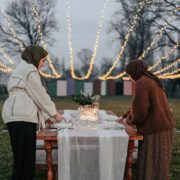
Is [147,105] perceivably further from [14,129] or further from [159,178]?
[14,129]

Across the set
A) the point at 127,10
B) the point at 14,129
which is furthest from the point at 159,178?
the point at 127,10

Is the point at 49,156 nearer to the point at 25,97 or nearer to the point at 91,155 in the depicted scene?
the point at 91,155

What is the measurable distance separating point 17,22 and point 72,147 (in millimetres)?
30036

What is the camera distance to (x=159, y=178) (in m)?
4.51

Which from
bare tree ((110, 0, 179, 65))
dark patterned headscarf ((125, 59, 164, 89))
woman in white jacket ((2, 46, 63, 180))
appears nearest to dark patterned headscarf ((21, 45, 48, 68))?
woman in white jacket ((2, 46, 63, 180))

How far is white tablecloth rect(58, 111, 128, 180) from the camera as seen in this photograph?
421cm

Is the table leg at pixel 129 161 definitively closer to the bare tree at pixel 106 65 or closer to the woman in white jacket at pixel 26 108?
the woman in white jacket at pixel 26 108

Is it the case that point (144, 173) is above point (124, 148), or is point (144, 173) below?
below

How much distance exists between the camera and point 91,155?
431 cm

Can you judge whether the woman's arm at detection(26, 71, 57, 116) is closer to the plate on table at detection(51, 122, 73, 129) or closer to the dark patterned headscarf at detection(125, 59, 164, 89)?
the plate on table at detection(51, 122, 73, 129)

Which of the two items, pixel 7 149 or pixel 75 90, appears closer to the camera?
pixel 7 149

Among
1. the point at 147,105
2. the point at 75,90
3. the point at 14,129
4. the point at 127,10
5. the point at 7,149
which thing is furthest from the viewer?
the point at 75,90

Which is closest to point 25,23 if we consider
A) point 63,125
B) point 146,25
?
point 146,25

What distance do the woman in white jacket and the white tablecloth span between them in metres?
0.30
